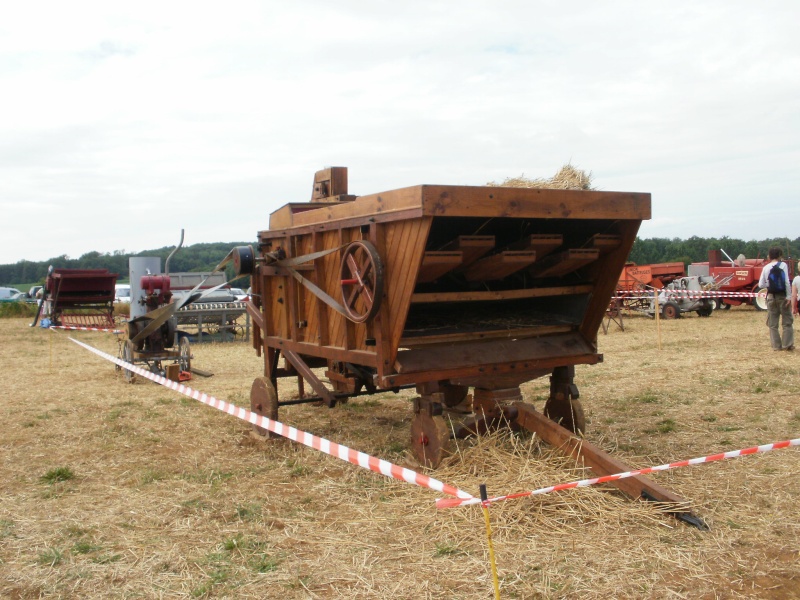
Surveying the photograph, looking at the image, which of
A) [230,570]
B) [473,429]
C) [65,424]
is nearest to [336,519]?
[230,570]

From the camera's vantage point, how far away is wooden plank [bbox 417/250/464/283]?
4.82 m

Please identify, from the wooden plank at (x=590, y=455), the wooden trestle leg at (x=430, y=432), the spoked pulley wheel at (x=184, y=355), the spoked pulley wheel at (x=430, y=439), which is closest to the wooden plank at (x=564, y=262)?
the wooden plank at (x=590, y=455)

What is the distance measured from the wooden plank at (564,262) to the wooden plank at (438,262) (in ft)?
2.99

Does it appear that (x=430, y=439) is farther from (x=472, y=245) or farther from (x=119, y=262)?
(x=119, y=262)

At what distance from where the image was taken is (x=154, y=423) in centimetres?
805

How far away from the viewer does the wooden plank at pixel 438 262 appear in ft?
15.8

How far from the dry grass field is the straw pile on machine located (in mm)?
1900

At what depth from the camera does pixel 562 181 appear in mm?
5629

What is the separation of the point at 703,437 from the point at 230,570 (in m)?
4.53

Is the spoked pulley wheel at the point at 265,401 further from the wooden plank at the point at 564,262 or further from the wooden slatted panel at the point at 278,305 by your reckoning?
the wooden plank at the point at 564,262

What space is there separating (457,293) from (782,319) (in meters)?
8.97

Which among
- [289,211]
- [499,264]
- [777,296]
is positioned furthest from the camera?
[777,296]

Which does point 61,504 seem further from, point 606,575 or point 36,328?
point 36,328

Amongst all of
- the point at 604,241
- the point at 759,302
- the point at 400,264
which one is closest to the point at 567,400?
the point at 604,241
